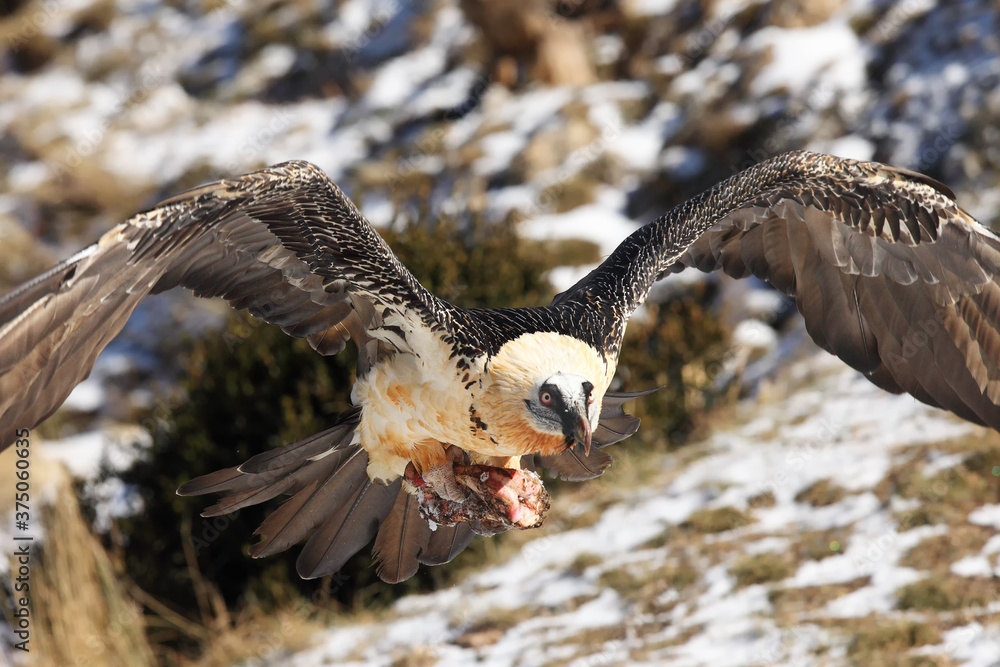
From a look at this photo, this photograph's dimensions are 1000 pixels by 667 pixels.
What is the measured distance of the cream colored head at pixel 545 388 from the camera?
3.24 m

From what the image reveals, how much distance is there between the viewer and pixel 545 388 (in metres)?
3.27

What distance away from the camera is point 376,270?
347 cm

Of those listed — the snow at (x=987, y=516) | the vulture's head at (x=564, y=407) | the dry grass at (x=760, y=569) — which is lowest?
the snow at (x=987, y=516)

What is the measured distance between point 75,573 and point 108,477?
125 cm

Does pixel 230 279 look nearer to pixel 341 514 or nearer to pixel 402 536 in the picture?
pixel 341 514

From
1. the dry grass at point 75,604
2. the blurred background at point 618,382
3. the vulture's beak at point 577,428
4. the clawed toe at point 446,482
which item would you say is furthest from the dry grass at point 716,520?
the dry grass at point 75,604

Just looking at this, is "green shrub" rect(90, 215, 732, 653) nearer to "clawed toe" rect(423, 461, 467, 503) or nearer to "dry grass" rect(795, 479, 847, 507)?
"dry grass" rect(795, 479, 847, 507)

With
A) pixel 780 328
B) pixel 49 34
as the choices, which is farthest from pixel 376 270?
pixel 49 34

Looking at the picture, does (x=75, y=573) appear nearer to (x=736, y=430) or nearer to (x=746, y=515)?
(x=746, y=515)

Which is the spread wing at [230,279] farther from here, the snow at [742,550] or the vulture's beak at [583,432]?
the snow at [742,550]

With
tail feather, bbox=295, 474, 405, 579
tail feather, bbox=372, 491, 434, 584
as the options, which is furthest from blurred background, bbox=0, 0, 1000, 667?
tail feather, bbox=295, 474, 405, 579

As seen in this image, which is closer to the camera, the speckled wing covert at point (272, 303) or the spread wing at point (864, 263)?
the speckled wing covert at point (272, 303)

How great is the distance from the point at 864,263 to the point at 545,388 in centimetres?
194

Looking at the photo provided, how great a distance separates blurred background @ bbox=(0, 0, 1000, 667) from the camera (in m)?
5.34
